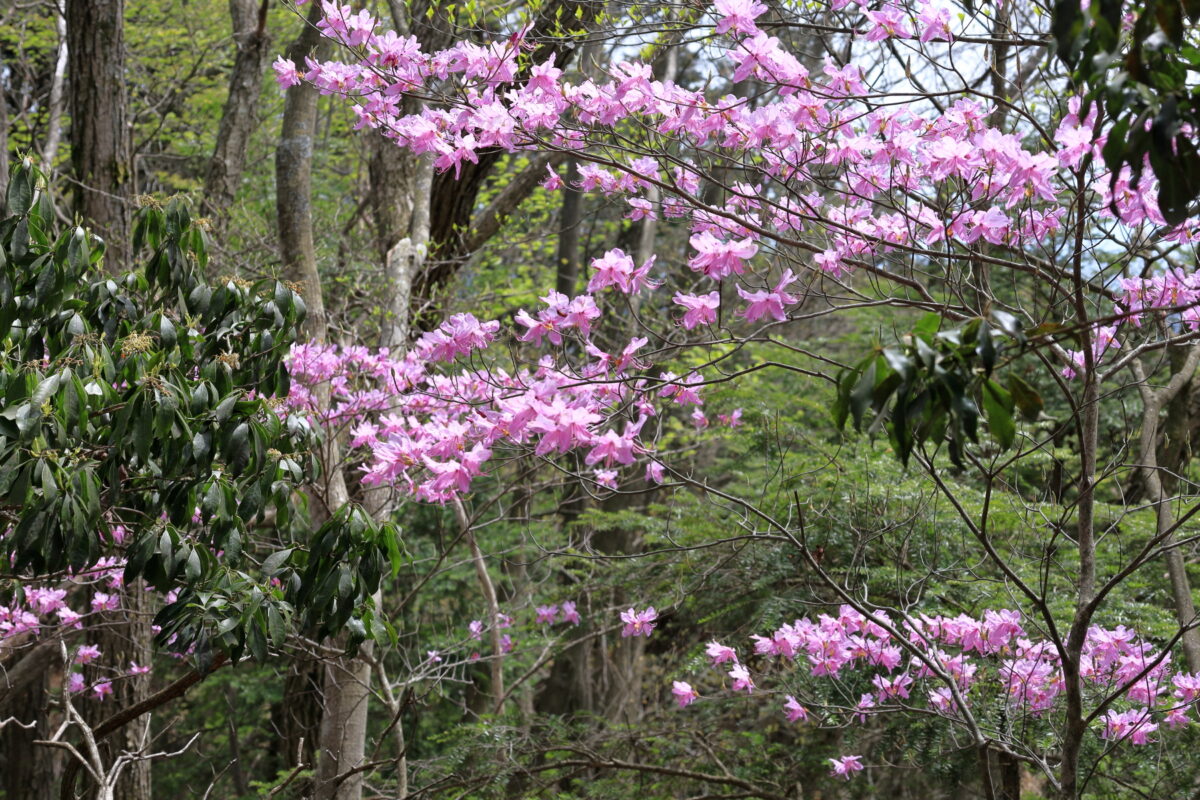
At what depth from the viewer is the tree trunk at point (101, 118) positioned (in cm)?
542

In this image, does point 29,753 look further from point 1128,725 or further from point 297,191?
point 1128,725

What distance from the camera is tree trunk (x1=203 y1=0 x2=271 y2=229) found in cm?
597

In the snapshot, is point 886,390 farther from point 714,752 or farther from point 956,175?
point 714,752

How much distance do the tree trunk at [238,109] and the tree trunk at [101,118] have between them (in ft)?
1.74

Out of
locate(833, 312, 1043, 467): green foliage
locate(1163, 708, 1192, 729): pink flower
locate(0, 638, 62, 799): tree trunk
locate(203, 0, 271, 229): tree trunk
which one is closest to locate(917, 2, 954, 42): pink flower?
locate(833, 312, 1043, 467): green foliage

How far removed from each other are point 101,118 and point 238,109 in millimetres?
858

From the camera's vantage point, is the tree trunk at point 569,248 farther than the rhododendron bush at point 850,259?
Yes

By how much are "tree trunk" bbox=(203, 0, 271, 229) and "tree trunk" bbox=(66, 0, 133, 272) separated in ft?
1.74

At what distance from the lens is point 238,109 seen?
6.21 meters

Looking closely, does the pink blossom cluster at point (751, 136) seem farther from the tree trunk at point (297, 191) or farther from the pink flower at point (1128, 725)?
the tree trunk at point (297, 191)

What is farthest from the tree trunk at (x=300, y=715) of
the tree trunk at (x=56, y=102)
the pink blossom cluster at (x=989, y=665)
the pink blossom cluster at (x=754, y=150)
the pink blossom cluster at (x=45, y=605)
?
the tree trunk at (x=56, y=102)

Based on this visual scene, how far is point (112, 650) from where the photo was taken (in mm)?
5570

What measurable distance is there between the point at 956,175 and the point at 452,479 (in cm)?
148

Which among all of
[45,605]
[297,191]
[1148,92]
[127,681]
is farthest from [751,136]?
[127,681]
